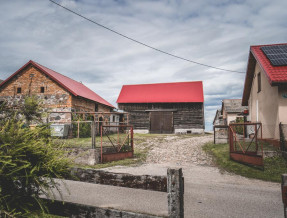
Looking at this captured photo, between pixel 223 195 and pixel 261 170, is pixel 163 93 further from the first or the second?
pixel 223 195

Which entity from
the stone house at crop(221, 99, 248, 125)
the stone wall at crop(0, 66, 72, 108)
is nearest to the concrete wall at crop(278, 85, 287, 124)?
the stone wall at crop(0, 66, 72, 108)

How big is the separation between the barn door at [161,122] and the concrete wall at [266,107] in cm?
1196

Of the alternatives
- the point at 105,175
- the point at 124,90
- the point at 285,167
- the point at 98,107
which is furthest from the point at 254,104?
the point at 124,90

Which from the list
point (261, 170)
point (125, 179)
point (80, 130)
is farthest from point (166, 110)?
point (125, 179)

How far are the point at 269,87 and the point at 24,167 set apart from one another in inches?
472

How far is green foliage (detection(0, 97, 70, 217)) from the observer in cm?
171

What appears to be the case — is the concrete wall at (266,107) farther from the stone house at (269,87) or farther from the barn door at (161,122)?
the barn door at (161,122)

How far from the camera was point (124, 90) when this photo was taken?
95.6ft

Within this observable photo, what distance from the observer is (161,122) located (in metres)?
25.6

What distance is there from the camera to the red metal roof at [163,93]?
84.6 feet

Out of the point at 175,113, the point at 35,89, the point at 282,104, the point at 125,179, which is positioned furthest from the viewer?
the point at 175,113

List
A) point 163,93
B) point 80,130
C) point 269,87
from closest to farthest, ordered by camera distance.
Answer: point 269,87, point 80,130, point 163,93

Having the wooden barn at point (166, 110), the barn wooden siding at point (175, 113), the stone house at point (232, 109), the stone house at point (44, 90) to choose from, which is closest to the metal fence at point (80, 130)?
the stone house at point (44, 90)

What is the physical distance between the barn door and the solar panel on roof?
14.2 metres
